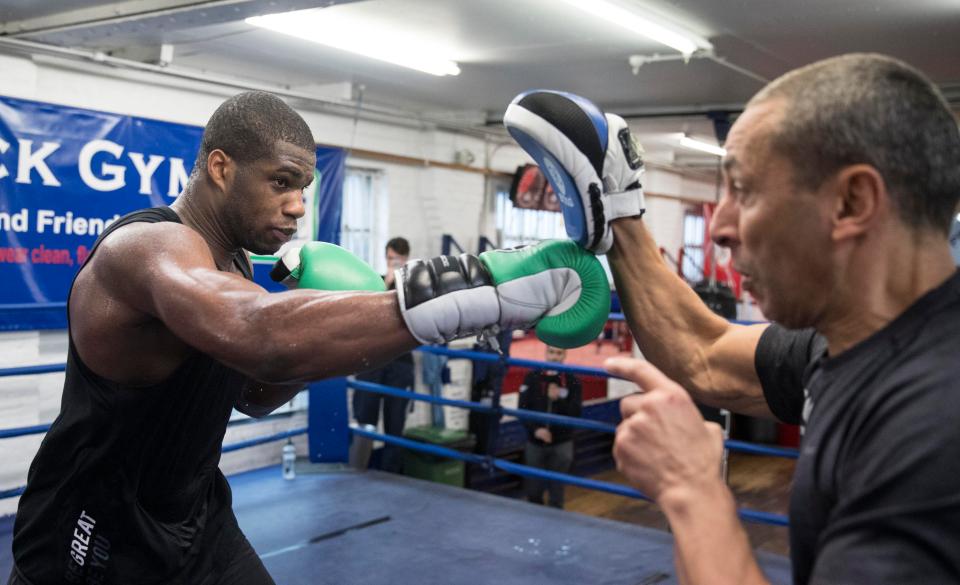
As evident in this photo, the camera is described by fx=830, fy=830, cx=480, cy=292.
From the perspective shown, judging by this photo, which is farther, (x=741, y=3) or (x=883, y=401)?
(x=741, y=3)

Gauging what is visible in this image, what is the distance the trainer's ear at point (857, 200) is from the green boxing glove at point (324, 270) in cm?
108

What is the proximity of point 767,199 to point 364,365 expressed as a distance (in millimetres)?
629

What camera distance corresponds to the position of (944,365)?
854 mm

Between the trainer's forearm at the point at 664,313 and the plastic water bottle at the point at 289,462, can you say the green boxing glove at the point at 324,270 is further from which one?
the plastic water bottle at the point at 289,462

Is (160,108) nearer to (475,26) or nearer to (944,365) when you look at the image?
(475,26)

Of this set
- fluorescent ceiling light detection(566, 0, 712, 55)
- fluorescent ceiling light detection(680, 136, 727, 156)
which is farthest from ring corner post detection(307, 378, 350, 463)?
fluorescent ceiling light detection(680, 136, 727, 156)

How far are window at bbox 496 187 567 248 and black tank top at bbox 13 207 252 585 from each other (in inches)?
290

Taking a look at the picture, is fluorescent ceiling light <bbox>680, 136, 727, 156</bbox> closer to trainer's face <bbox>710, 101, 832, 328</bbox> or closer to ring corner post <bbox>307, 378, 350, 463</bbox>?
ring corner post <bbox>307, 378, 350, 463</bbox>

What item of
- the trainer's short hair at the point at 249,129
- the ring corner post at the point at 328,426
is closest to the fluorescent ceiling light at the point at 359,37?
the ring corner post at the point at 328,426

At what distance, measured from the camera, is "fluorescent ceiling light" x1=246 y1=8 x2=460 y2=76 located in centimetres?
488

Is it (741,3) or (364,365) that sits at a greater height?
(741,3)

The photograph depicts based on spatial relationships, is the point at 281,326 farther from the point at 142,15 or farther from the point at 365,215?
the point at 365,215

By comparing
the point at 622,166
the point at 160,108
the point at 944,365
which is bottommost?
the point at 944,365

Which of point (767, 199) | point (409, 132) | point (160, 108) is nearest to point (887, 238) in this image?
point (767, 199)
